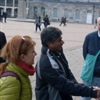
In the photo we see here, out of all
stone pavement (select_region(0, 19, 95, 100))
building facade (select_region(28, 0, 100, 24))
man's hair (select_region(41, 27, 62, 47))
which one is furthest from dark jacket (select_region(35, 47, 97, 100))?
building facade (select_region(28, 0, 100, 24))

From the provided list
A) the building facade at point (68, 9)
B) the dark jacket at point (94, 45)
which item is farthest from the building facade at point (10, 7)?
the dark jacket at point (94, 45)

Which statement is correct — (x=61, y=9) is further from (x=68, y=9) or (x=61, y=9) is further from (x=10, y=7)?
(x=10, y=7)

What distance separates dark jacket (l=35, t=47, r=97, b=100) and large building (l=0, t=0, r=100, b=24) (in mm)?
78781

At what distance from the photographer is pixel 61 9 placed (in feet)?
283

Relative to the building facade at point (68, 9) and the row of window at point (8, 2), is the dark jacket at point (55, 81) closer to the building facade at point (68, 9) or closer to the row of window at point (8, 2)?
the building facade at point (68, 9)

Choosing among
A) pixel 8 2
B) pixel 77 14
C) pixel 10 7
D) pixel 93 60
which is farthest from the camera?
pixel 8 2

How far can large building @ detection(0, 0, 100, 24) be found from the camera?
273 feet

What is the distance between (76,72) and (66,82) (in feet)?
26.8

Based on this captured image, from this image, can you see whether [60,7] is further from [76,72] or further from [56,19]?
[76,72]

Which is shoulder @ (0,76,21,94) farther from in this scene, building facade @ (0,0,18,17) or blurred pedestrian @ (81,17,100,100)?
building facade @ (0,0,18,17)

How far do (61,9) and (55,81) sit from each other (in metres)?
82.8

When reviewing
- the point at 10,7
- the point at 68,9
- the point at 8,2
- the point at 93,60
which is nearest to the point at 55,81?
the point at 93,60

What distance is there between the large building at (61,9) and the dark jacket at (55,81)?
78.8 m

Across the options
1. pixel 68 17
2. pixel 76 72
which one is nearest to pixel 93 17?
pixel 68 17
